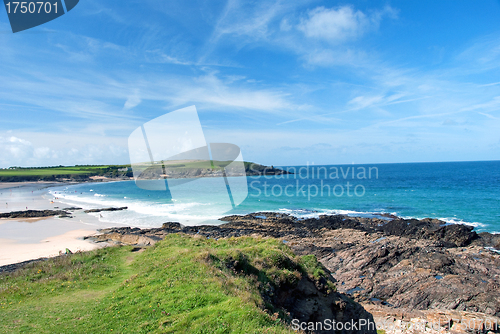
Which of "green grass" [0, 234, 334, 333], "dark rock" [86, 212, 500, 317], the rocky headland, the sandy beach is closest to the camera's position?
"green grass" [0, 234, 334, 333]

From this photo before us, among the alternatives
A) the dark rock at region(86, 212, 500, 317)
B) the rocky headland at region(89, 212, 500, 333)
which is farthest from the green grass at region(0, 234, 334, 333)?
the rocky headland at region(89, 212, 500, 333)

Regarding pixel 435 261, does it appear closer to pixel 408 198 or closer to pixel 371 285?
pixel 371 285

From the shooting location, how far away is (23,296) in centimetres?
1107

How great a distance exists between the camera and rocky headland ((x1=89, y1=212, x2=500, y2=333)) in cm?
1527

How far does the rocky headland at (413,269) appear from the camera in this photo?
15273 mm

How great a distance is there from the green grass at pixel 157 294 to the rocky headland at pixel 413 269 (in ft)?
22.5

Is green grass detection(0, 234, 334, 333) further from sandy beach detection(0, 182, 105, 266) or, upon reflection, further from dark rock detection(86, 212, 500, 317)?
sandy beach detection(0, 182, 105, 266)

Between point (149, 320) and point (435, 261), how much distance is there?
2157 centimetres

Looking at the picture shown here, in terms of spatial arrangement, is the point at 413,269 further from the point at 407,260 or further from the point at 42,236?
the point at 42,236

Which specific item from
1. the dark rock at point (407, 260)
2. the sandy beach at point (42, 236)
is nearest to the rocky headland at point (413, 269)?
the dark rock at point (407, 260)

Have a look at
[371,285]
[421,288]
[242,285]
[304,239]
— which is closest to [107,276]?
[242,285]

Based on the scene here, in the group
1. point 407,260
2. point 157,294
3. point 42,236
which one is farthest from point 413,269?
point 42,236

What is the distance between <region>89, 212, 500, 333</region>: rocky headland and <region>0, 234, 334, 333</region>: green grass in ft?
22.5

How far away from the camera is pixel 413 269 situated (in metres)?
20.3
